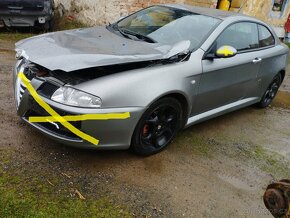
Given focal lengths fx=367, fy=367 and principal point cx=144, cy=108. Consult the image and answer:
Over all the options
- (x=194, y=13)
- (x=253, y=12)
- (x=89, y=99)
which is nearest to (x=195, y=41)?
(x=194, y=13)

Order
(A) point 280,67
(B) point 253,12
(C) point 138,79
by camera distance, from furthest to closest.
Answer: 1. (B) point 253,12
2. (A) point 280,67
3. (C) point 138,79

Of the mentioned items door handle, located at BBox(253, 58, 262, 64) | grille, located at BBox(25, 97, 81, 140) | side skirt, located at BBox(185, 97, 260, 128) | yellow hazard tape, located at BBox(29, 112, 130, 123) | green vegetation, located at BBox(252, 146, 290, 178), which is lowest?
green vegetation, located at BBox(252, 146, 290, 178)

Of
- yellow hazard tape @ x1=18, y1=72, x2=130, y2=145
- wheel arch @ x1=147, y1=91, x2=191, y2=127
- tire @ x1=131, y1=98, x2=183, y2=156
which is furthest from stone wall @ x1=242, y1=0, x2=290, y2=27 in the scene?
yellow hazard tape @ x1=18, y1=72, x2=130, y2=145

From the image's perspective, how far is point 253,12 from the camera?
520 inches

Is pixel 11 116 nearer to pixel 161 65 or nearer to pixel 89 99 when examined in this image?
pixel 89 99

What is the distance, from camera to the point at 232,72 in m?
4.57

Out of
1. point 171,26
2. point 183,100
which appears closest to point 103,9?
point 171,26

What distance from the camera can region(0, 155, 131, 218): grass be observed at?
2912 millimetres

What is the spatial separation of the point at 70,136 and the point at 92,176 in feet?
1.47

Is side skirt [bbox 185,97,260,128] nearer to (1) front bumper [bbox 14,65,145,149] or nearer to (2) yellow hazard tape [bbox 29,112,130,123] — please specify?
(1) front bumper [bbox 14,65,145,149]

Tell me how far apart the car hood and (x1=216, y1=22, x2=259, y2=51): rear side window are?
0.72 m

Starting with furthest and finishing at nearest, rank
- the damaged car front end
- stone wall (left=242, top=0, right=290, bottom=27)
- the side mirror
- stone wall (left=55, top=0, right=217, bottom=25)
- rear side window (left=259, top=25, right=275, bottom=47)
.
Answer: stone wall (left=242, top=0, right=290, bottom=27)
stone wall (left=55, top=0, right=217, bottom=25)
rear side window (left=259, top=25, right=275, bottom=47)
the side mirror
the damaged car front end

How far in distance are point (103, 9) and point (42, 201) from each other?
746cm

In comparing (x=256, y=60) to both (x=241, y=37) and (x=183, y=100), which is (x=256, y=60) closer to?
(x=241, y=37)
